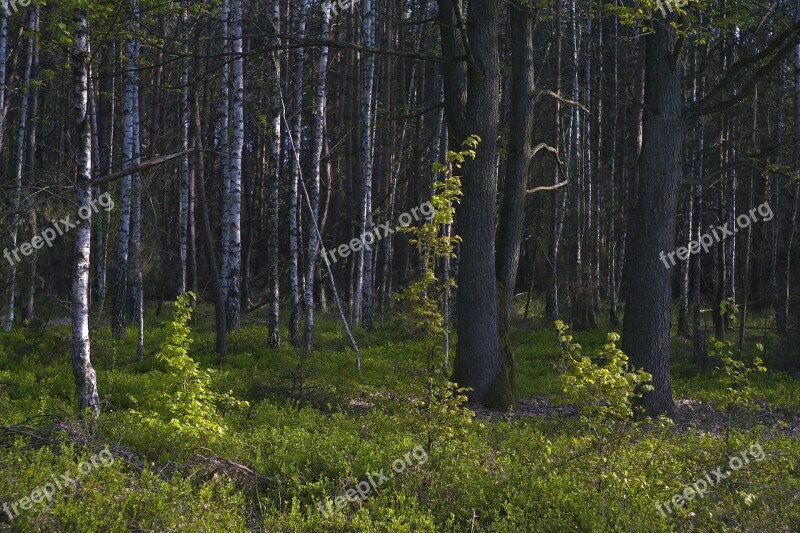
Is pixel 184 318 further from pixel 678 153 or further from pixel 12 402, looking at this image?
pixel 678 153

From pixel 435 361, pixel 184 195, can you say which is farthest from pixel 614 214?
pixel 435 361

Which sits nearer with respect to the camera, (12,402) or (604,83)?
(12,402)

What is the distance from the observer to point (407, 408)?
702cm

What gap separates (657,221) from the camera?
1053cm

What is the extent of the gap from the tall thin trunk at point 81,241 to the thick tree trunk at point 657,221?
7503 mm

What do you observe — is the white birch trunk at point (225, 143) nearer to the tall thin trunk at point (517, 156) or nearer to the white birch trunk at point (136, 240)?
the white birch trunk at point (136, 240)

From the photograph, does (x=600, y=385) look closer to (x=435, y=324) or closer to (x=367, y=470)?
(x=435, y=324)

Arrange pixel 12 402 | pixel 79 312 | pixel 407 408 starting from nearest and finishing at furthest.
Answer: pixel 407 408
pixel 79 312
pixel 12 402

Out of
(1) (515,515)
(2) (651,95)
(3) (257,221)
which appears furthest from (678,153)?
(3) (257,221)

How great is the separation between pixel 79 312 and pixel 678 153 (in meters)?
8.67

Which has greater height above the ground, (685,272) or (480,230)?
(480,230)

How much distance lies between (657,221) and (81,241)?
8.01 m

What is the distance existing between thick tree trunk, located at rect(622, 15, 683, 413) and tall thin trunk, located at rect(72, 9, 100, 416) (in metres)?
7.50

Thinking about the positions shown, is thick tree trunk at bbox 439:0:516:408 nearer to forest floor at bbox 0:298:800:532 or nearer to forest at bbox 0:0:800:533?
forest at bbox 0:0:800:533
